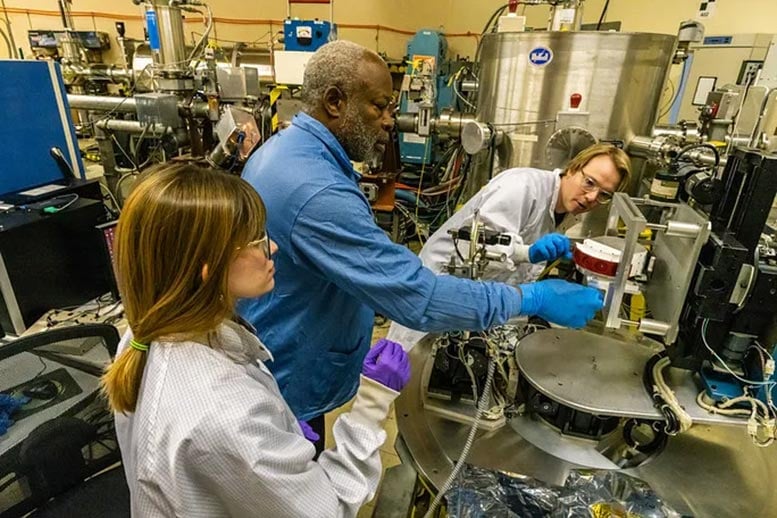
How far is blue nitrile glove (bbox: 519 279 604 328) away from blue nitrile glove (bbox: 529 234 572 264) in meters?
0.22

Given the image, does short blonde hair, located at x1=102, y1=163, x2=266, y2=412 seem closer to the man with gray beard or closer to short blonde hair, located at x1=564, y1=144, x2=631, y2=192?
the man with gray beard

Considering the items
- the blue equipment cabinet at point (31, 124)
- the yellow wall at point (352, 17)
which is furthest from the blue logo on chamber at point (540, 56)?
the yellow wall at point (352, 17)

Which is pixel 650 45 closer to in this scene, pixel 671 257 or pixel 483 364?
pixel 671 257

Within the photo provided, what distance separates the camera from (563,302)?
97 cm

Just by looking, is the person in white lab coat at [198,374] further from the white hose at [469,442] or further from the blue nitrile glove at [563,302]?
the blue nitrile glove at [563,302]

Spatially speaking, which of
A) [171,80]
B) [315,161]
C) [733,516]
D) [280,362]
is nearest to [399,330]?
[280,362]

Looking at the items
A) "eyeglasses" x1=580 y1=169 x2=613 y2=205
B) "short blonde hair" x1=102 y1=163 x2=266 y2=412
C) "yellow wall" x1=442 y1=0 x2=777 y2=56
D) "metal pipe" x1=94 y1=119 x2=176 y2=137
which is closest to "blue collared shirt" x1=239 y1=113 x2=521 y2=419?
"short blonde hair" x1=102 y1=163 x2=266 y2=412

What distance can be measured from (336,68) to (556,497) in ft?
2.96

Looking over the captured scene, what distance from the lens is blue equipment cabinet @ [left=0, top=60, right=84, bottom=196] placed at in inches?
91.7

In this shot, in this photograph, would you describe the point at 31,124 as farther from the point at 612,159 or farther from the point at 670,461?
the point at 670,461

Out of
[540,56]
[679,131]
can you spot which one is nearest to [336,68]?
[540,56]

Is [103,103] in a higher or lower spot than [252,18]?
lower

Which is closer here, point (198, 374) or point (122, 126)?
point (198, 374)

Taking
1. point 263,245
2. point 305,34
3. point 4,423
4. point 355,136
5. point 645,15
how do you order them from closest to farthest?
point 263,245
point 4,423
point 355,136
point 305,34
point 645,15
